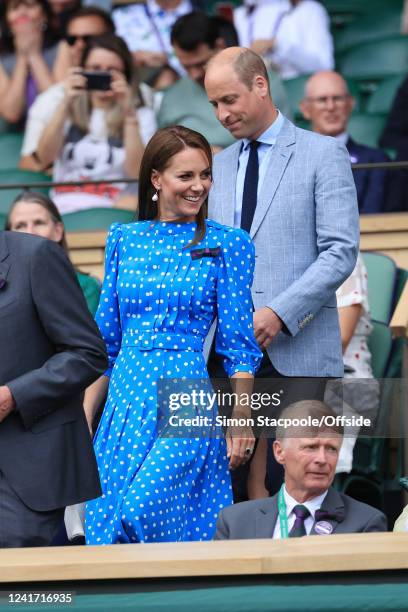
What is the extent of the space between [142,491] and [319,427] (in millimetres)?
846

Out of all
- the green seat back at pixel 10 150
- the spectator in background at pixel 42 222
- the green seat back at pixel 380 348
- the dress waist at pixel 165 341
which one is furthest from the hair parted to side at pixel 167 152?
the green seat back at pixel 10 150

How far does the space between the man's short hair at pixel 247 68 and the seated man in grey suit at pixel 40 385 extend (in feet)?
3.98

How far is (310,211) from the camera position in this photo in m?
5.11

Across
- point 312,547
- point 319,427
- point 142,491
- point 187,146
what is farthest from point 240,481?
point 312,547

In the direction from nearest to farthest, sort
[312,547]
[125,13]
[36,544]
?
[312,547]
[36,544]
[125,13]

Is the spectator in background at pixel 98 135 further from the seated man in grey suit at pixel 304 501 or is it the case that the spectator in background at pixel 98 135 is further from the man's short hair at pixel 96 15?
the seated man in grey suit at pixel 304 501

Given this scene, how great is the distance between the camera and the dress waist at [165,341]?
14.9 ft

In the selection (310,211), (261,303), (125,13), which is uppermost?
(125,13)

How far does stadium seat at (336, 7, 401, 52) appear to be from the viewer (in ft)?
36.2

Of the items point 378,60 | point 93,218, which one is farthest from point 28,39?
point 378,60

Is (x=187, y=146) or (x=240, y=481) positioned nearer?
(x=187, y=146)

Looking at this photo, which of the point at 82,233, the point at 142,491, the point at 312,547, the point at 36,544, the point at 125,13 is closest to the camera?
the point at 312,547

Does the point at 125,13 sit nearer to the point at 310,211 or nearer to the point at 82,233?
the point at 82,233

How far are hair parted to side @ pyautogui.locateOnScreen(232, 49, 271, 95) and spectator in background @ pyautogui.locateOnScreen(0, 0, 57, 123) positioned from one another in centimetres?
419
